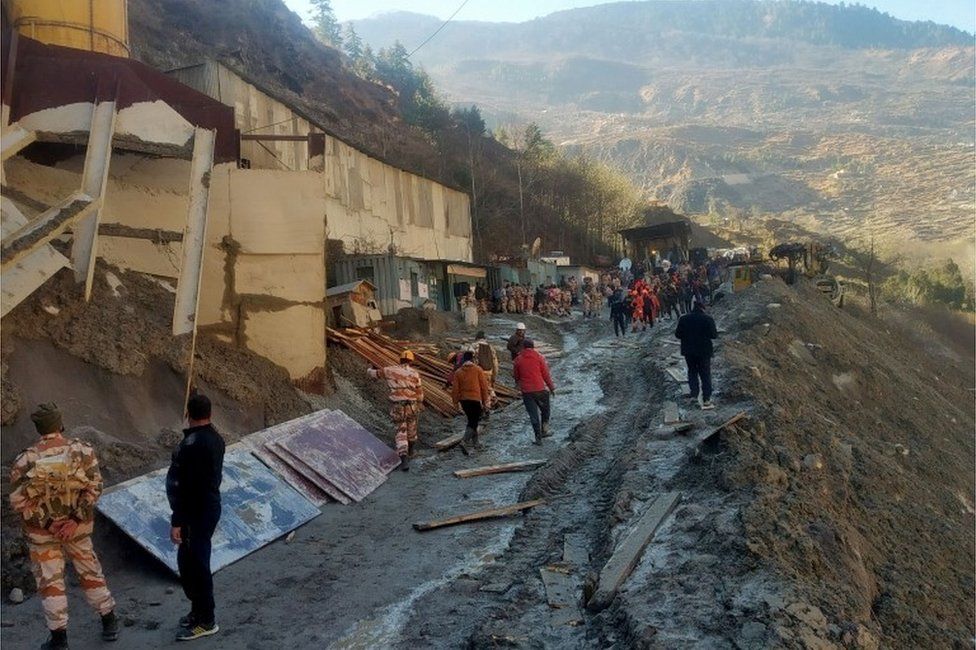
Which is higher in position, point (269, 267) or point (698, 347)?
point (269, 267)

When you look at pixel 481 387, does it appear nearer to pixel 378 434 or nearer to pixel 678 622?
pixel 378 434

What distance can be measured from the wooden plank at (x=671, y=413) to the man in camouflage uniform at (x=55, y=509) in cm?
716

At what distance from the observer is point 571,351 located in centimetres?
2159

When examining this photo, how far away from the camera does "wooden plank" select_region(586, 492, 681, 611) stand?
5.09 metres

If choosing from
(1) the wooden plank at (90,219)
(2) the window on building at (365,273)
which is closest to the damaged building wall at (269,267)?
(1) the wooden plank at (90,219)

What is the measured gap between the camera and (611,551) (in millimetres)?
6000

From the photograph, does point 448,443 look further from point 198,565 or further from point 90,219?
point 198,565

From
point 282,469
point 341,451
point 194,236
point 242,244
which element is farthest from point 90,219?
point 341,451

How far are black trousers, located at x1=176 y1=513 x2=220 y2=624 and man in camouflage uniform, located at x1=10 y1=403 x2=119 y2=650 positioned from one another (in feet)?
1.83

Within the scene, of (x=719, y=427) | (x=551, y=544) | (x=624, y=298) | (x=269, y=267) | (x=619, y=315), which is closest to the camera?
(x=551, y=544)

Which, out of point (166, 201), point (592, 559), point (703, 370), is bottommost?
→ point (592, 559)

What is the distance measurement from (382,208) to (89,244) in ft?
68.5

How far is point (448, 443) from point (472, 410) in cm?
69

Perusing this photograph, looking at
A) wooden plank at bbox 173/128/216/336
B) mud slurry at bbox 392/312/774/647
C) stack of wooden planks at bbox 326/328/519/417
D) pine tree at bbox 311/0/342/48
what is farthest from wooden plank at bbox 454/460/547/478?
pine tree at bbox 311/0/342/48
